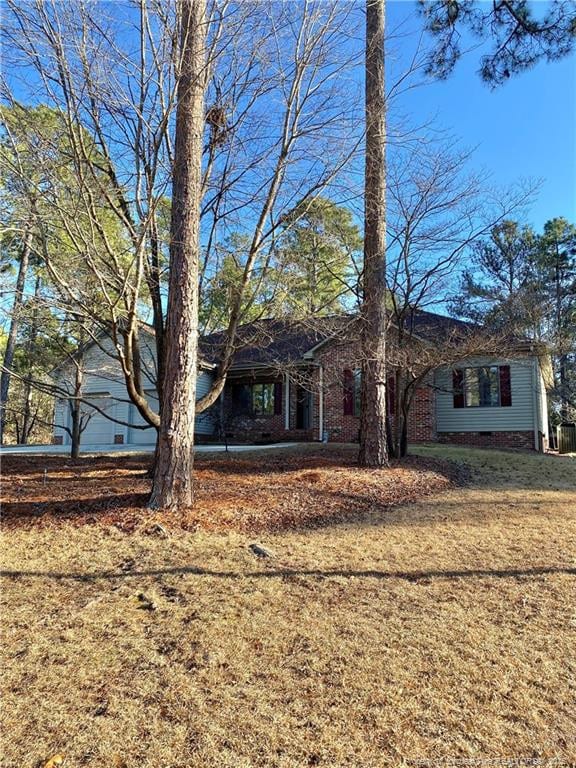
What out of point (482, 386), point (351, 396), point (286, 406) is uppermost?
point (482, 386)

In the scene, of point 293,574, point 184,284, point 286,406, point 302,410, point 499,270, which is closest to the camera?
point 293,574

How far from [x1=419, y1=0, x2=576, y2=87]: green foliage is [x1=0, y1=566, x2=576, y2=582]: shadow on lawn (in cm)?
788

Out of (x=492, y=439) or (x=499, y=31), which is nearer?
(x=499, y=31)

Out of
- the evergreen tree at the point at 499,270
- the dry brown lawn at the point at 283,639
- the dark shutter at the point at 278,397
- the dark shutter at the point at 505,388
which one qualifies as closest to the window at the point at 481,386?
the dark shutter at the point at 505,388

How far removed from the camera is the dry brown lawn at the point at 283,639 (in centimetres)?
194

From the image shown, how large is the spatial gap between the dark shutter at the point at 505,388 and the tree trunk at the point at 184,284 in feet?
40.1

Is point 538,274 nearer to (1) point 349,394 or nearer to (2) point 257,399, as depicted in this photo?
(1) point 349,394

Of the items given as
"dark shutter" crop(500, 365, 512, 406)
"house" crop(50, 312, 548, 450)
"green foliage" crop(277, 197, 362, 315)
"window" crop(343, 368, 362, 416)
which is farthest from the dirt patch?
"dark shutter" crop(500, 365, 512, 406)

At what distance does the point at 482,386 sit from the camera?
15625mm

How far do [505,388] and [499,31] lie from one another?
32.1 ft

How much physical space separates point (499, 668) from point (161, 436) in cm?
395

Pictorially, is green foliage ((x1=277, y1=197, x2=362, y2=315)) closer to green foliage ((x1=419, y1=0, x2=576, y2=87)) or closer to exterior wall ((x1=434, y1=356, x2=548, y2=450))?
green foliage ((x1=419, y1=0, x2=576, y2=87))

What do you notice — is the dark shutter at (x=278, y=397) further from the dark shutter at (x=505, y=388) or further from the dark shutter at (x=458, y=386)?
the dark shutter at (x=505, y=388)

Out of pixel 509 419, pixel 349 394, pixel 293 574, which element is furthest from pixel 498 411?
pixel 293 574
